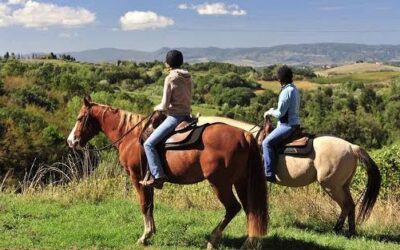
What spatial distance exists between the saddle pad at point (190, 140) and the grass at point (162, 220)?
4.39 ft

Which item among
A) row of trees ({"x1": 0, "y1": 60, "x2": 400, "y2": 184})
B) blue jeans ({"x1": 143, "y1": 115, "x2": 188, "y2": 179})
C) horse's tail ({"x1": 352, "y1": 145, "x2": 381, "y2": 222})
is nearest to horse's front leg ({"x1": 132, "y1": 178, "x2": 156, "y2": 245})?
blue jeans ({"x1": 143, "y1": 115, "x2": 188, "y2": 179})

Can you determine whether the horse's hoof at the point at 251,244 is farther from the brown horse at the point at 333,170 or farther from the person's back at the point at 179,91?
the person's back at the point at 179,91

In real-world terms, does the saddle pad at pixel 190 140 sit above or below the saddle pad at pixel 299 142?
above

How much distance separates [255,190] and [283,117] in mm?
1720

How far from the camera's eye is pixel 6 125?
3475 centimetres

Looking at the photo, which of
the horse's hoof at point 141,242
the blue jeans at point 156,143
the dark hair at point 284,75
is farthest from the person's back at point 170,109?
the dark hair at point 284,75

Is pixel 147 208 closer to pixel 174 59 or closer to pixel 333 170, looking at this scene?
pixel 174 59

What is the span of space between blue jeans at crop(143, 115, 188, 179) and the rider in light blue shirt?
5.91 ft

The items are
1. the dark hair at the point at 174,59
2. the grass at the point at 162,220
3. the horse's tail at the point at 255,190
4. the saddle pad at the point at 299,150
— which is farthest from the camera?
the saddle pad at the point at 299,150

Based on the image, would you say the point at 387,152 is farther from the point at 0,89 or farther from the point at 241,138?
the point at 0,89

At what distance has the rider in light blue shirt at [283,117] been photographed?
7.90m

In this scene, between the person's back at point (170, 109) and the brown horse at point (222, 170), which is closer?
the brown horse at point (222, 170)

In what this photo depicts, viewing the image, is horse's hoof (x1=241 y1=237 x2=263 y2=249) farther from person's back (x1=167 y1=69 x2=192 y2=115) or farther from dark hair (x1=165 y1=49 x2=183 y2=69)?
dark hair (x1=165 y1=49 x2=183 y2=69)

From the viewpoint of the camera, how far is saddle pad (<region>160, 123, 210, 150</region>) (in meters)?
6.77
